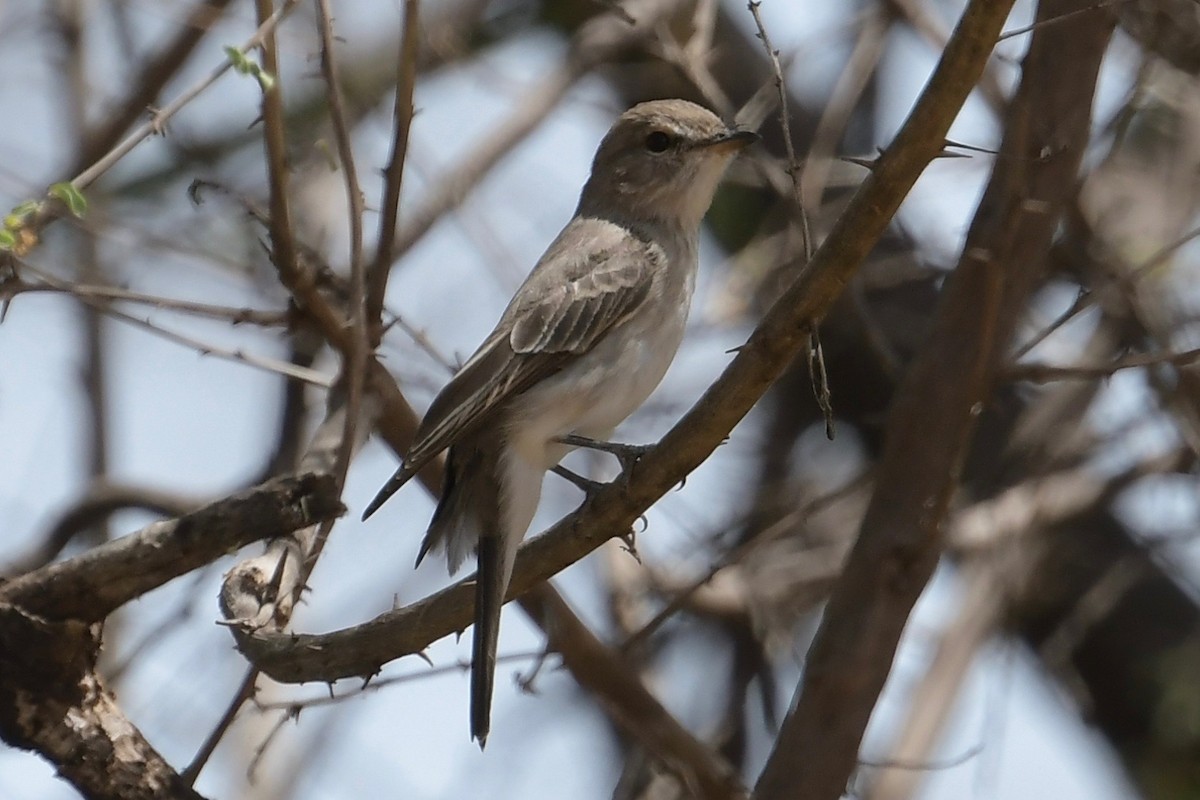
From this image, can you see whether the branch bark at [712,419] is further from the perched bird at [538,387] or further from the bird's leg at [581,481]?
the bird's leg at [581,481]

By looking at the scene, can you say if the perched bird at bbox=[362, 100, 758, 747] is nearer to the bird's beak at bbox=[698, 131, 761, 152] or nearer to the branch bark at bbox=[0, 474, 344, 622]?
the bird's beak at bbox=[698, 131, 761, 152]

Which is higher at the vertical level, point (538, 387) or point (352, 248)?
point (352, 248)

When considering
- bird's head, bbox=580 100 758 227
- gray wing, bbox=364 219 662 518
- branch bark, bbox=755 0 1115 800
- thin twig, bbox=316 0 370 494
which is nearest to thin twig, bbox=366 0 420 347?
thin twig, bbox=316 0 370 494

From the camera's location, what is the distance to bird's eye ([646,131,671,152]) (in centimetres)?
490

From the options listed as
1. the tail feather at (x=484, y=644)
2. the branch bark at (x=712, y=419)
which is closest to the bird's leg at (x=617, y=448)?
the branch bark at (x=712, y=419)

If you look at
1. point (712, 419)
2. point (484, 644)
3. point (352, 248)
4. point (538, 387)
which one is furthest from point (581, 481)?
point (712, 419)

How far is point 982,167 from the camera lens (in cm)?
608

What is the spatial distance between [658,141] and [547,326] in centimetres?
99

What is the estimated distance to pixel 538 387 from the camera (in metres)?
4.12

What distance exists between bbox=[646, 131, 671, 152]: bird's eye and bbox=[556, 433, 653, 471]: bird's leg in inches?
45.4

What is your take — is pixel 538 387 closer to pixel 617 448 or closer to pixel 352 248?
pixel 617 448

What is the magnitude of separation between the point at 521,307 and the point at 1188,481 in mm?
2437

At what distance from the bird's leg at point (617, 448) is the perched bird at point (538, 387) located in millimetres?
15

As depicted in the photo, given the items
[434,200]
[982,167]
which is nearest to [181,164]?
[434,200]
